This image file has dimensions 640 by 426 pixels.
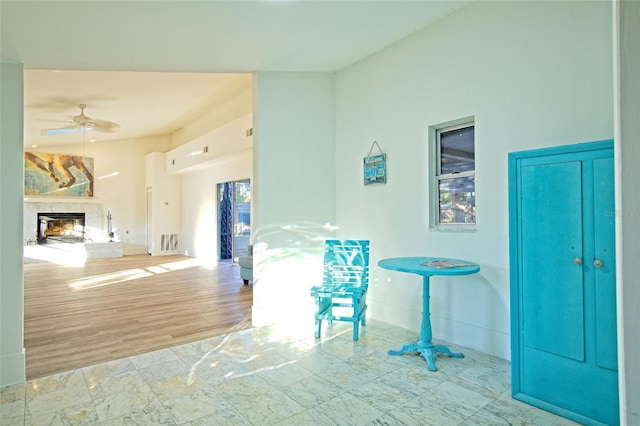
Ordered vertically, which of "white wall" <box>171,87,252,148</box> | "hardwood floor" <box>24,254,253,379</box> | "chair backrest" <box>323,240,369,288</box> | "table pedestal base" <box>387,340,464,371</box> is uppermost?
"white wall" <box>171,87,252,148</box>

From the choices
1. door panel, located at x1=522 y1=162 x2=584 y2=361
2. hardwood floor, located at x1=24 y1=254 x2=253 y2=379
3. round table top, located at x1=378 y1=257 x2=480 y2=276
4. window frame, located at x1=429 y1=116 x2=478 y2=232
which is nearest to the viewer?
door panel, located at x1=522 y1=162 x2=584 y2=361

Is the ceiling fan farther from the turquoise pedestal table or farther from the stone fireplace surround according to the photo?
the turquoise pedestal table

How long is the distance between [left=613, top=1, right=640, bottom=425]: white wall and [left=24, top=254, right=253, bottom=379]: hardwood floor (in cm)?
330

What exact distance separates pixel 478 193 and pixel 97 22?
3.39 metres

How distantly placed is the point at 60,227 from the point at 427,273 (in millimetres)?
12467

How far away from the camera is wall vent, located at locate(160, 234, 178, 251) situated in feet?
36.2

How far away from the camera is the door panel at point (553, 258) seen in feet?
6.91

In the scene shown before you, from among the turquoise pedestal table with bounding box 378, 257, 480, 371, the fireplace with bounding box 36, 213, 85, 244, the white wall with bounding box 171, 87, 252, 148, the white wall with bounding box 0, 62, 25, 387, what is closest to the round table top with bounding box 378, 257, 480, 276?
the turquoise pedestal table with bounding box 378, 257, 480, 371

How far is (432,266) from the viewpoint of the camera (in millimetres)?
2805

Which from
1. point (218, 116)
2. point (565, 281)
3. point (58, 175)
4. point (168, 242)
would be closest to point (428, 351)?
point (565, 281)

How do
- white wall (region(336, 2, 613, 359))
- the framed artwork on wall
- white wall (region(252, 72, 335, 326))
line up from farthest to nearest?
1. the framed artwork on wall
2. white wall (region(252, 72, 335, 326))
3. white wall (region(336, 2, 613, 359))

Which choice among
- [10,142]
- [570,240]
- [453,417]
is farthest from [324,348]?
[10,142]

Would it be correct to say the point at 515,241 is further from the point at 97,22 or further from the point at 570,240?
the point at 97,22

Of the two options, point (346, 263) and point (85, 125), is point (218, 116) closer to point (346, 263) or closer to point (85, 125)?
point (85, 125)
